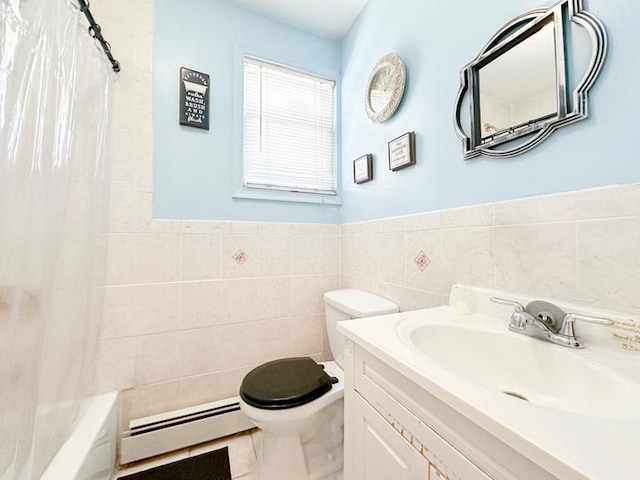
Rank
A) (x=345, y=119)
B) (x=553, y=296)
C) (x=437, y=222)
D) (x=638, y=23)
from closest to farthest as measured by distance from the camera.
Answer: (x=638, y=23) < (x=553, y=296) < (x=437, y=222) < (x=345, y=119)

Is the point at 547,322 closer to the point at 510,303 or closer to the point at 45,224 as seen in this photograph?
the point at 510,303

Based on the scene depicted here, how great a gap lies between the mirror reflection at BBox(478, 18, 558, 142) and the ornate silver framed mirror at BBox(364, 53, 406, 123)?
39 cm

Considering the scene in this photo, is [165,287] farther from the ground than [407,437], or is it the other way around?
[165,287]

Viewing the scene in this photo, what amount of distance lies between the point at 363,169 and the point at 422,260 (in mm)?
642

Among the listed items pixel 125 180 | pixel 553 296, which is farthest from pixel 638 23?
pixel 125 180

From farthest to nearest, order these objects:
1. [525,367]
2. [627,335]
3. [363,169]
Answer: [363,169], [525,367], [627,335]

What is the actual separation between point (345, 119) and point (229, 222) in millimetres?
1000

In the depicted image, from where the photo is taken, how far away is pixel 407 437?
1.79 feet

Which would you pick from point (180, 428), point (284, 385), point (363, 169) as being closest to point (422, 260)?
point (363, 169)

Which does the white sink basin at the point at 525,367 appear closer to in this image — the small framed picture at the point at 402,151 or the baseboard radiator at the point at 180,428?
the small framed picture at the point at 402,151

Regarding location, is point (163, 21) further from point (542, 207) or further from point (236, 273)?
point (542, 207)

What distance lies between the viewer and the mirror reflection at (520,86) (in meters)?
0.70

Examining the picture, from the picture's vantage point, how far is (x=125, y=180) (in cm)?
122

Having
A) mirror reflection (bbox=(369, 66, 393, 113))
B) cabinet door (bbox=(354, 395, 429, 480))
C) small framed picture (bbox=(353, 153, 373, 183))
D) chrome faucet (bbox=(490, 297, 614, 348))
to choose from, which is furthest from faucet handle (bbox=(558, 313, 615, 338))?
mirror reflection (bbox=(369, 66, 393, 113))
